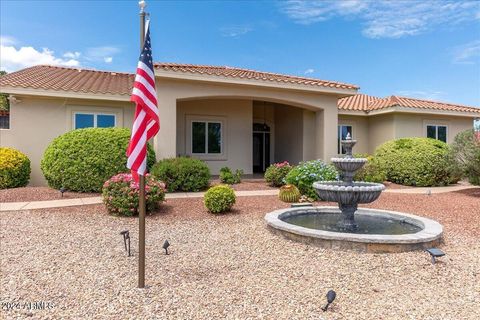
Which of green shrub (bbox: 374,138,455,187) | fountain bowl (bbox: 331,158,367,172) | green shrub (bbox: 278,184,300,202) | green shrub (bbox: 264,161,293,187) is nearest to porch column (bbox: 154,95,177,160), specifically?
green shrub (bbox: 264,161,293,187)

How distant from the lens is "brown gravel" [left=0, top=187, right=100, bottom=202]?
34.4 feet

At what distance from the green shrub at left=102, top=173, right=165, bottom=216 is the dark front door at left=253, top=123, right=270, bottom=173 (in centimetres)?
1215

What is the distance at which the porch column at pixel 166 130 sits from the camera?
1278 centimetres

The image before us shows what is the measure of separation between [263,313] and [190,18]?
15880 millimetres

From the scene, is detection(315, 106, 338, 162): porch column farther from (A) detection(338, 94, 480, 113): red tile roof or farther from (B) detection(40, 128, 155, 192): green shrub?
(B) detection(40, 128, 155, 192): green shrub

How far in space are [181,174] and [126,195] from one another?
11.7ft

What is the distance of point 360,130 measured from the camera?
20094 millimetres

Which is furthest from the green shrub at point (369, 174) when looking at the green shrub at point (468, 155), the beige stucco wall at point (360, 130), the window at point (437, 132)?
the window at point (437, 132)

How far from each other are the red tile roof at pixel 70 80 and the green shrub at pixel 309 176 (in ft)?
27.7

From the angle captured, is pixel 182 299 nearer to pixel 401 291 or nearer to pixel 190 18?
pixel 401 291

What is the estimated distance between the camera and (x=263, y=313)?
3629 millimetres

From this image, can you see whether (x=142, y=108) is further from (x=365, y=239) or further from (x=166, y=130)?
(x=166, y=130)

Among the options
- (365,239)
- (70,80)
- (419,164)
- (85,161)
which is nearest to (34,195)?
(85,161)

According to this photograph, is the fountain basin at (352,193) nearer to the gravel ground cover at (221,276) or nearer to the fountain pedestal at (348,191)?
the fountain pedestal at (348,191)
